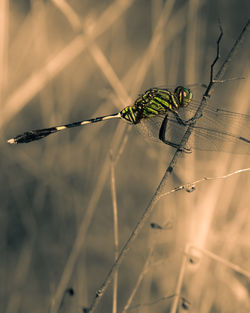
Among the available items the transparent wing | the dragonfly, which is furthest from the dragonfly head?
the transparent wing

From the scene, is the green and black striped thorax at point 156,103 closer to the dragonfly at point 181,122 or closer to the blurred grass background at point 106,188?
the dragonfly at point 181,122

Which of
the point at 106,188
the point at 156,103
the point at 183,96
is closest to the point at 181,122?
the point at 183,96

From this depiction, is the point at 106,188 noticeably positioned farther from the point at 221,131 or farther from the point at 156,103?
the point at 221,131

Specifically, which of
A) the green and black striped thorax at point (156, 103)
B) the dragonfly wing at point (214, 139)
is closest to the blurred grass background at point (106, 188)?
the green and black striped thorax at point (156, 103)

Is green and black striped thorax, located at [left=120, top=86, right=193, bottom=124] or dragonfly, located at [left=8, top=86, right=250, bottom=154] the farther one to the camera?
green and black striped thorax, located at [left=120, top=86, right=193, bottom=124]

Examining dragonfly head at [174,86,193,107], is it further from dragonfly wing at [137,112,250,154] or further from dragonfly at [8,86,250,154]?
dragonfly wing at [137,112,250,154]

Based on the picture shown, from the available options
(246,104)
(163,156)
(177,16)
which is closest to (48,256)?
(163,156)
